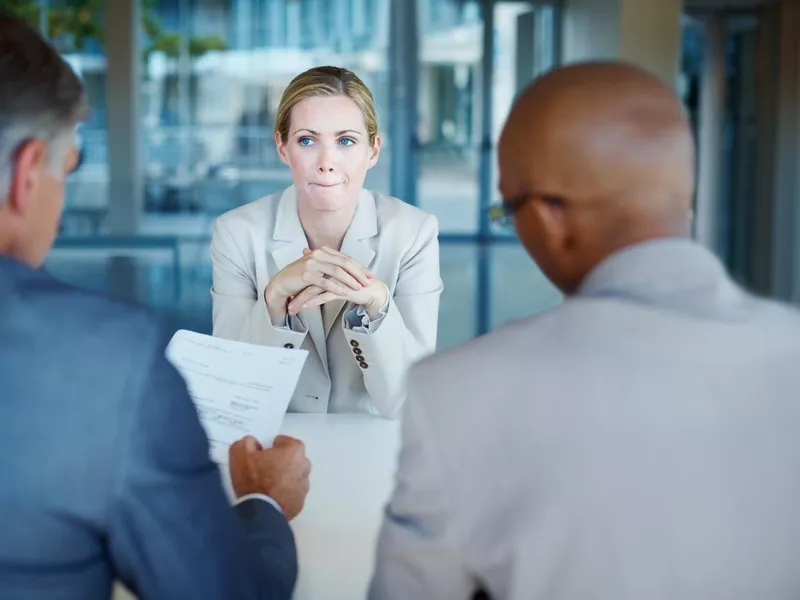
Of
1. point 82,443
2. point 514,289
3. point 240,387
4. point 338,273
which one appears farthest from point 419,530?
point 514,289

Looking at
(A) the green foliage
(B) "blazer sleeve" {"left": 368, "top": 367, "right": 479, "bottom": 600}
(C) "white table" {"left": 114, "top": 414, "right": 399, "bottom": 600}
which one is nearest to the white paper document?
(C) "white table" {"left": 114, "top": 414, "right": 399, "bottom": 600}

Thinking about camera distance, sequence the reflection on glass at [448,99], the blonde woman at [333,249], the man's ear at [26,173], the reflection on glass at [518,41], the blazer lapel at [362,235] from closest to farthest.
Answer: the man's ear at [26,173]
the blonde woman at [333,249]
the blazer lapel at [362,235]
the reflection on glass at [518,41]
the reflection on glass at [448,99]

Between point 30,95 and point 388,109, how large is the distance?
10.9 meters

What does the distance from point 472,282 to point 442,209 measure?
270 centimetres

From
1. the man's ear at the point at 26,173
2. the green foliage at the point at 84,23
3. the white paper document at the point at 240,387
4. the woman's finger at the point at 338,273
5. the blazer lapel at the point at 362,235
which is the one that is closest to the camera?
the man's ear at the point at 26,173

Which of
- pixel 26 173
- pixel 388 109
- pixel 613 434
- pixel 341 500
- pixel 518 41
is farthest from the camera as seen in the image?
pixel 388 109

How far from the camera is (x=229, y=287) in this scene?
2518 millimetres

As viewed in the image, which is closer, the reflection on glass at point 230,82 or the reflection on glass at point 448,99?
the reflection on glass at point 230,82

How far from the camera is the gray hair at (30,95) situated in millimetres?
1030

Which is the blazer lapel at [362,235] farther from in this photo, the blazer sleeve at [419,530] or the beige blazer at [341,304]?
the blazer sleeve at [419,530]

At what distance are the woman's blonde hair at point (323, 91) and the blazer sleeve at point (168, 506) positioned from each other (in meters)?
1.53

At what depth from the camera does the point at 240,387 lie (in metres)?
1.83

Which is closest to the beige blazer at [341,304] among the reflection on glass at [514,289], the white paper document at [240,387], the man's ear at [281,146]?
the man's ear at [281,146]

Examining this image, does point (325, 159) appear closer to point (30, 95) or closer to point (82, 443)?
point (30, 95)
